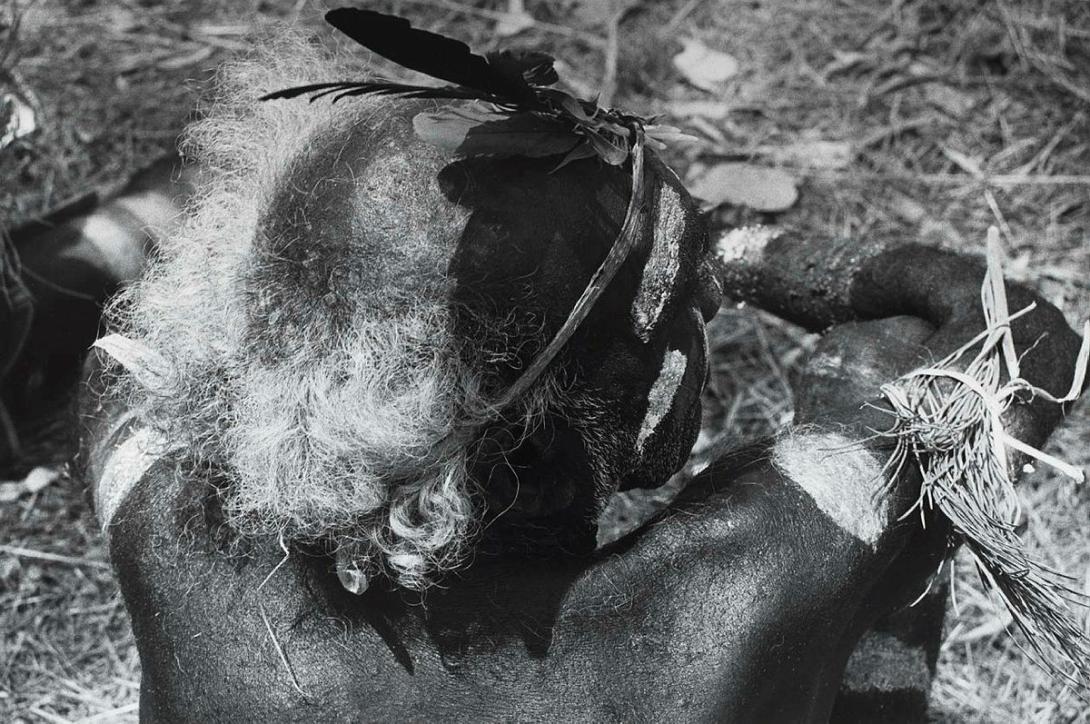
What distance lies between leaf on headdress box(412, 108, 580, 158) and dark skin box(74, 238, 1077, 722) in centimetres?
52

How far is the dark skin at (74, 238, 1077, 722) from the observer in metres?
1.42

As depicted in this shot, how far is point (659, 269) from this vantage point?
4.77 feet

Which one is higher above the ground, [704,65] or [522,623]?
[522,623]

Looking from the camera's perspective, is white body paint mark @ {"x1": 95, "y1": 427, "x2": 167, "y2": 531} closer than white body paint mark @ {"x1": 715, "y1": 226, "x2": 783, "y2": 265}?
Yes

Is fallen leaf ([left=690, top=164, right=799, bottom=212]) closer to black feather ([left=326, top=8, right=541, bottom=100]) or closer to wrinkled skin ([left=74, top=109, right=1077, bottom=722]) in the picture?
wrinkled skin ([left=74, top=109, right=1077, bottom=722])

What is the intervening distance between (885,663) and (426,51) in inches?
57.9

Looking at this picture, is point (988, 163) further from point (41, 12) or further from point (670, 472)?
point (41, 12)

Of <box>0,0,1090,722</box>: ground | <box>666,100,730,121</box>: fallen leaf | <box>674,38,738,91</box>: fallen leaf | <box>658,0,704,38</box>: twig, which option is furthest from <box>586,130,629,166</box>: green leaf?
<box>658,0,704,38</box>: twig

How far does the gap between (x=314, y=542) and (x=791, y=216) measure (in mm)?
2133

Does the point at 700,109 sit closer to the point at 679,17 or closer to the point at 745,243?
the point at 679,17

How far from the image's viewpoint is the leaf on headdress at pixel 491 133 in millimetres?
1290

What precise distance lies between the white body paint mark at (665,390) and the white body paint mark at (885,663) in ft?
2.98

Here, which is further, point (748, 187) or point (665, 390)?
point (748, 187)

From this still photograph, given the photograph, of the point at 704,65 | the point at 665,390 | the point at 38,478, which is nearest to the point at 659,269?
the point at 665,390
